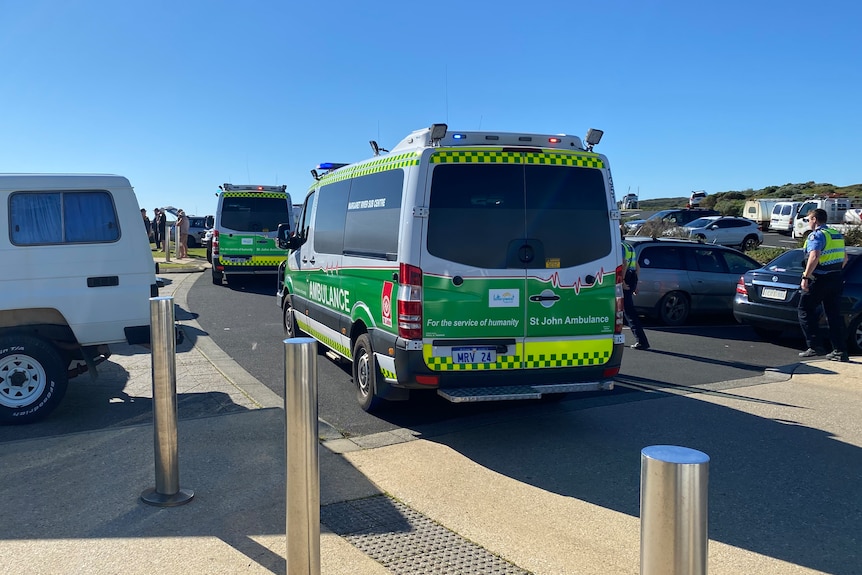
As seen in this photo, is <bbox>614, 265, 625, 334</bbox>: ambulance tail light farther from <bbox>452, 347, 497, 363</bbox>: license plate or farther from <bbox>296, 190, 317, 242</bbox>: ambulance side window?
A: <bbox>296, 190, 317, 242</bbox>: ambulance side window

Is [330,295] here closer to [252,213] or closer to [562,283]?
[562,283]

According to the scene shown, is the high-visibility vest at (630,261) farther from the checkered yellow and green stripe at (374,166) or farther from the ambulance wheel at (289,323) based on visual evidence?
the ambulance wheel at (289,323)

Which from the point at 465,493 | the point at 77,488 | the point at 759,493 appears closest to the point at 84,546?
the point at 77,488

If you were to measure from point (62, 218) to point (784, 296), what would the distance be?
9.03 meters

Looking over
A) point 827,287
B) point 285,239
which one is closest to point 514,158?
point 285,239

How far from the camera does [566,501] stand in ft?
14.9

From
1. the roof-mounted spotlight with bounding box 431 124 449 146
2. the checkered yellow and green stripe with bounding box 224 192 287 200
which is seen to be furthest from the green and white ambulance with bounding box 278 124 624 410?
the checkered yellow and green stripe with bounding box 224 192 287 200

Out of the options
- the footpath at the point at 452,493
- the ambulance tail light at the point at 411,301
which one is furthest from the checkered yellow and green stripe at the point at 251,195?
the ambulance tail light at the point at 411,301

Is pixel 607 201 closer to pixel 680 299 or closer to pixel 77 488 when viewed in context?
pixel 77 488

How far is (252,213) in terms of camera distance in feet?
56.6

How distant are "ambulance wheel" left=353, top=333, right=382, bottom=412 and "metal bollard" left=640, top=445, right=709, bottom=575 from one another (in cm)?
413

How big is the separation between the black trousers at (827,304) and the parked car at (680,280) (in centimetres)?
291

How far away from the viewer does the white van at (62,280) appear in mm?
6020

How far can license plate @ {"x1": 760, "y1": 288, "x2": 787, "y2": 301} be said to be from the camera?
33.3 ft
